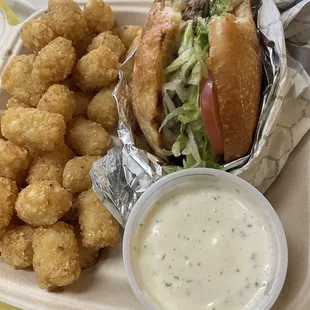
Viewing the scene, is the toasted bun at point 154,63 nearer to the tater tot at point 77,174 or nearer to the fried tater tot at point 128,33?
the tater tot at point 77,174

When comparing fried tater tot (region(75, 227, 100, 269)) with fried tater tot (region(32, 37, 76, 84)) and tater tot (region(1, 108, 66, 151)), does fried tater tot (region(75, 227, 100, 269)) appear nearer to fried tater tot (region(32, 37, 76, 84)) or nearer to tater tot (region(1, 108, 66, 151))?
tater tot (region(1, 108, 66, 151))

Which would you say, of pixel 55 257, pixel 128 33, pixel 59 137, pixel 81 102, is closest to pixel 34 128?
pixel 59 137

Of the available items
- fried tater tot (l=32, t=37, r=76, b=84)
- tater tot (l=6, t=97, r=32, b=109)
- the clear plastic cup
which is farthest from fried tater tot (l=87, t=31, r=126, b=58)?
the clear plastic cup

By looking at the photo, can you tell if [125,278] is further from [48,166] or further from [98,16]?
[98,16]

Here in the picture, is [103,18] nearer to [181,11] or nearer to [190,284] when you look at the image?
[181,11]

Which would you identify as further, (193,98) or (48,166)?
(48,166)

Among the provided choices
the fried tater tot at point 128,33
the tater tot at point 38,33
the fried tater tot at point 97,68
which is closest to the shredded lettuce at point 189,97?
the fried tater tot at point 97,68

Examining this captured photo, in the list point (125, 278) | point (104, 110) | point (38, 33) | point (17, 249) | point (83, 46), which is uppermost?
point (38, 33)

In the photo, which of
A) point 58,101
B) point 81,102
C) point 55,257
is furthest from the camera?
point 81,102
